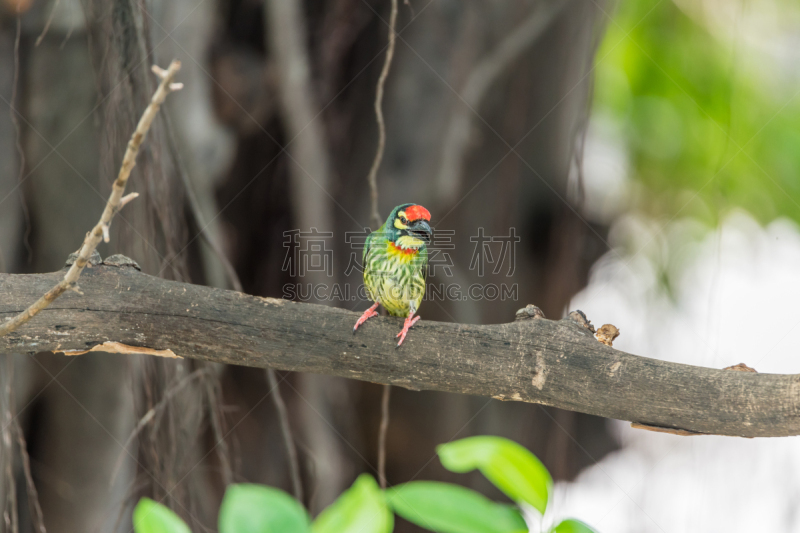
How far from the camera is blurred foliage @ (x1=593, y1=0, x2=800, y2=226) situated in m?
3.26

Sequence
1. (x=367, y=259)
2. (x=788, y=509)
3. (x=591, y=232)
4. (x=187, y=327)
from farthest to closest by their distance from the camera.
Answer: (x=591, y=232) < (x=788, y=509) < (x=367, y=259) < (x=187, y=327)

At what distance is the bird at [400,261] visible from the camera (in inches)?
76.6

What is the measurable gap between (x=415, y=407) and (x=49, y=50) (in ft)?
8.30

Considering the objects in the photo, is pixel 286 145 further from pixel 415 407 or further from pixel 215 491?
pixel 215 491

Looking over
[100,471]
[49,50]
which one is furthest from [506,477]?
[49,50]

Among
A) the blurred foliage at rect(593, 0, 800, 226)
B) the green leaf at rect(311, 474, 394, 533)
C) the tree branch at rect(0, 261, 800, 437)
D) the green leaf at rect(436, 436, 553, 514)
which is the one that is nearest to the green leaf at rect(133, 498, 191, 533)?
the green leaf at rect(311, 474, 394, 533)

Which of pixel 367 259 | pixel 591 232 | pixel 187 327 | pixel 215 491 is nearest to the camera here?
pixel 187 327

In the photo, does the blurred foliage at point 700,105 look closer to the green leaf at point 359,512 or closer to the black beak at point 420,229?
the black beak at point 420,229

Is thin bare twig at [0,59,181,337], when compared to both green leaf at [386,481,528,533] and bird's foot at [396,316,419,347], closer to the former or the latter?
green leaf at [386,481,528,533]

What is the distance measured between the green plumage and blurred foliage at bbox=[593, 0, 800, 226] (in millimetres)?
2049

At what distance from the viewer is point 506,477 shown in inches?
21.6

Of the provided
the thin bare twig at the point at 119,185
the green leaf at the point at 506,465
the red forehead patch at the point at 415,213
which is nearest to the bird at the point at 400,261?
the red forehead patch at the point at 415,213

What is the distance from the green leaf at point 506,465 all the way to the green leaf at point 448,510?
0.08ft

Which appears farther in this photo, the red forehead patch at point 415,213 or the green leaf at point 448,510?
the red forehead patch at point 415,213
